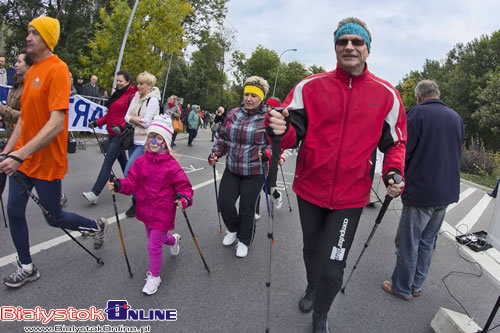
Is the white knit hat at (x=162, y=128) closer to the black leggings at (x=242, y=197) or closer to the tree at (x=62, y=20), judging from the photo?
the black leggings at (x=242, y=197)

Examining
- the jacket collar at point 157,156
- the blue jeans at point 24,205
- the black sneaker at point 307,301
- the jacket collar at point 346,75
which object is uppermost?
the jacket collar at point 346,75

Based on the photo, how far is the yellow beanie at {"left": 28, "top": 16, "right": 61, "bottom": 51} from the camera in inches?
99.1

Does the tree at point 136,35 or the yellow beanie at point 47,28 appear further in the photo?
the tree at point 136,35

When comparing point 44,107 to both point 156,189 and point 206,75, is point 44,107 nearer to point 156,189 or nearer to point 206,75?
point 156,189

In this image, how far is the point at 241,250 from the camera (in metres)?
3.73

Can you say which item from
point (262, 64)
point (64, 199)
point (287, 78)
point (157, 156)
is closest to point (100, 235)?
point (157, 156)

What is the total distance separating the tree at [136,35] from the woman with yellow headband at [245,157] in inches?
504

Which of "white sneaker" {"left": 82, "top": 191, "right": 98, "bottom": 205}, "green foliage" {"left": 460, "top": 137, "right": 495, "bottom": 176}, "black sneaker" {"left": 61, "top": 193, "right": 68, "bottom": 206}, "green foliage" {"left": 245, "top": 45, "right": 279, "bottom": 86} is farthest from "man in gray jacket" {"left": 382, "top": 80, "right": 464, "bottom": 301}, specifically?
"green foliage" {"left": 245, "top": 45, "right": 279, "bottom": 86}

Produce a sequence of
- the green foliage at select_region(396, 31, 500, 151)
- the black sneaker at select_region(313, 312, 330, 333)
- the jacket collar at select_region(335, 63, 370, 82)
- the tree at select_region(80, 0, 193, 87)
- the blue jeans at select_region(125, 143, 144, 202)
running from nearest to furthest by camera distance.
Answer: the jacket collar at select_region(335, 63, 370, 82) → the black sneaker at select_region(313, 312, 330, 333) → the blue jeans at select_region(125, 143, 144, 202) → the tree at select_region(80, 0, 193, 87) → the green foliage at select_region(396, 31, 500, 151)

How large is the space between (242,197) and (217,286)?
1.08 meters

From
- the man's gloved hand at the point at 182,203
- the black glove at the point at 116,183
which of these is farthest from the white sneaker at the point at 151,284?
the black glove at the point at 116,183

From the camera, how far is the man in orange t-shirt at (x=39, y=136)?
8.16ft

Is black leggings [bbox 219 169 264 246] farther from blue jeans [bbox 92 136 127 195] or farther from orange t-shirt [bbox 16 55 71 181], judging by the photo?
blue jeans [bbox 92 136 127 195]

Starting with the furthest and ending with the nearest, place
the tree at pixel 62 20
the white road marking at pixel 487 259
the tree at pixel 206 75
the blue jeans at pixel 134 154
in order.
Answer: the tree at pixel 206 75 → the tree at pixel 62 20 → the blue jeans at pixel 134 154 → the white road marking at pixel 487 259
